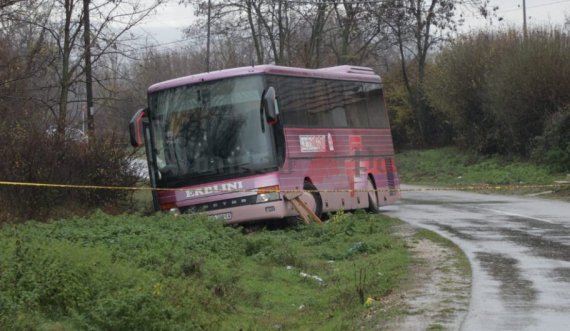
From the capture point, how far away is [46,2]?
2405 centimetres

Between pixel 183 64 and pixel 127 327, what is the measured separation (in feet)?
229

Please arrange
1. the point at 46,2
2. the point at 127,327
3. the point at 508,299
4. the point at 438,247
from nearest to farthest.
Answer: the point at 127,327, the point at 508,299, the point at 438,247, the point at 46,2

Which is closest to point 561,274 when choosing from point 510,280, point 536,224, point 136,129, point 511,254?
point 510,280

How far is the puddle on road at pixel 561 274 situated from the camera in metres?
10.9

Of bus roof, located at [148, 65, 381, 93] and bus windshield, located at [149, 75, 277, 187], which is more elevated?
bus roof, located at [148, 65, 381, 93]

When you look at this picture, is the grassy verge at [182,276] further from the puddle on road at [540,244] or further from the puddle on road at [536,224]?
the puddle on road at [536,224]

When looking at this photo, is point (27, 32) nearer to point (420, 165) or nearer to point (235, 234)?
point (235, 234)

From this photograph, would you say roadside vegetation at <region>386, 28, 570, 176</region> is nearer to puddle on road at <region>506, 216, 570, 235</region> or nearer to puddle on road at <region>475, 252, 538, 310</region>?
puddle on road at <region>506, 216, 570, 235</region>

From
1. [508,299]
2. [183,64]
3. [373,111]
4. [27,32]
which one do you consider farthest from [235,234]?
[183,64]

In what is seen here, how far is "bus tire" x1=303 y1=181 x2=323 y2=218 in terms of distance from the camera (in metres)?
19.9

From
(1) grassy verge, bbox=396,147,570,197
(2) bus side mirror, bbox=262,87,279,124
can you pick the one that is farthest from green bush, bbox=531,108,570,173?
(2) bus side mirror, bbox=262,87,279,124

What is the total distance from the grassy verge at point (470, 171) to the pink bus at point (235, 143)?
12264 mm

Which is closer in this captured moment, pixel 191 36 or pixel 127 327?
pixel 127 327

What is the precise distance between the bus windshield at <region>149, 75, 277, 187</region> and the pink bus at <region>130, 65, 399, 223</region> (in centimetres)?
2
